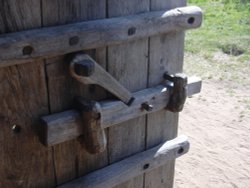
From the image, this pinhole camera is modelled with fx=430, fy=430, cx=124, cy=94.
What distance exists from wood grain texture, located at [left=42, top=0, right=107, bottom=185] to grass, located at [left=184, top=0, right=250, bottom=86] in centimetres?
364

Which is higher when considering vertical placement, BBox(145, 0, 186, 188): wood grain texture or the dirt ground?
BBox(145, 0, 186, 188): wood grain texture

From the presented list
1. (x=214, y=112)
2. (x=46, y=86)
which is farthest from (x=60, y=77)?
(x=214, y=112)

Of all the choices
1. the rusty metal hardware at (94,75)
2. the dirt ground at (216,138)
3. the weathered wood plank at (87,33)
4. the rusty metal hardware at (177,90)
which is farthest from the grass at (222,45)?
the rusty metal hardware at (94,75)

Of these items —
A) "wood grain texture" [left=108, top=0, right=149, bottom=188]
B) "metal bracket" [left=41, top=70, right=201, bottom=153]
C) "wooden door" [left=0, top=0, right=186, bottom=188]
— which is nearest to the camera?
"wooden door" [left=0, top=0, right=186, bottom=188]

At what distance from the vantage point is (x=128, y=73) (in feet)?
6.40

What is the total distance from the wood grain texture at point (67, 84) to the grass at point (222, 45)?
3.64 metres

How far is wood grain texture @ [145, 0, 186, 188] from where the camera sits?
199 centimetres

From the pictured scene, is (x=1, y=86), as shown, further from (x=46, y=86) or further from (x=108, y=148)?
(x=108, y=148)

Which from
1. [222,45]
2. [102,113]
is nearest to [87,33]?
[102,113]

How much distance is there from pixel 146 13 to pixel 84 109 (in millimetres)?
495

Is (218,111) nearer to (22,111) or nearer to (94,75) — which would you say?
(94,75)

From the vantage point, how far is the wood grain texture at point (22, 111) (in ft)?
4.98

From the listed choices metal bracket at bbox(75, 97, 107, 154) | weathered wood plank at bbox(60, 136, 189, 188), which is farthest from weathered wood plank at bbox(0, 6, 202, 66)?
weathered wood plank at bbox(60, 136, 189, 188)

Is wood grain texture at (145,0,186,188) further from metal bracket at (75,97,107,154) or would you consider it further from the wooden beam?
metal bracket at (75,97,107,154)
